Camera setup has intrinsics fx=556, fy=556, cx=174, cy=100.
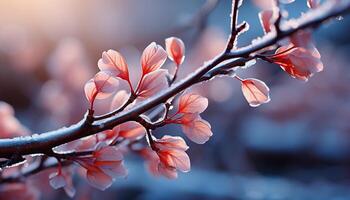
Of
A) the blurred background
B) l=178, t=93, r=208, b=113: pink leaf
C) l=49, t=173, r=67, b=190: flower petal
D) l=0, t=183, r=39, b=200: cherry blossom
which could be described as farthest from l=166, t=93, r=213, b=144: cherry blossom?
the blurred background

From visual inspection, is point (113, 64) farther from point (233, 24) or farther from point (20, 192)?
point (20, 192)

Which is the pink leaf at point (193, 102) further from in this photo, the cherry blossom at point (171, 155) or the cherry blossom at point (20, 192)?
the cherry blossom at point (20, 192)

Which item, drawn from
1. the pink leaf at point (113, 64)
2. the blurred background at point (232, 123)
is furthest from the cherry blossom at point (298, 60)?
the blurred background at point (232, 123)

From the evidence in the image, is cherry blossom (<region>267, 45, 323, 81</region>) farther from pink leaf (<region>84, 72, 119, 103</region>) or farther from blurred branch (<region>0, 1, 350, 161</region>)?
pink leaf (<region>84, 72, 119, 103</region>)

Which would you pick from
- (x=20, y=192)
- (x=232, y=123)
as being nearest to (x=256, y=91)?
(x=20, y=192)

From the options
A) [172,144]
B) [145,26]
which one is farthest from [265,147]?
[145,26]

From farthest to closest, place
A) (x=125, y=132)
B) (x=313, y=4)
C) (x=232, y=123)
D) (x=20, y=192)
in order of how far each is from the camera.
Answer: (x=232, y=123) < (x=20, y=192) < (x=125, y=132) < (x=313, y=4)

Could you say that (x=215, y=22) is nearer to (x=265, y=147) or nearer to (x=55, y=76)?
(x=265, y=147)
